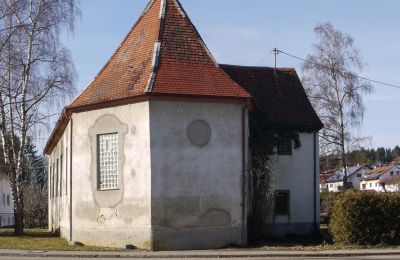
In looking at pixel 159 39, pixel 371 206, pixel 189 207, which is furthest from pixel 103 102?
pixel 371 206

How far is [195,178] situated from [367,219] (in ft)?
23.5

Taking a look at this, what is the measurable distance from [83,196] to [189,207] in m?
5.01

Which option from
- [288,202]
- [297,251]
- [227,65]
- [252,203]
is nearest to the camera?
[297,251]

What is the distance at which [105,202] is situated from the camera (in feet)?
82.0

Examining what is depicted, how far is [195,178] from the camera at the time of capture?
24125 mm

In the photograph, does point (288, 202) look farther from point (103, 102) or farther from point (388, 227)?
point (103, 102)

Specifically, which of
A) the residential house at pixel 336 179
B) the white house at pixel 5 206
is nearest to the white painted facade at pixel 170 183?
the residential house at pixel 336 179

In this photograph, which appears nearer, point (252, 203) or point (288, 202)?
point (252, 203)

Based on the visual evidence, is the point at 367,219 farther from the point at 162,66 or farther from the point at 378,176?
the point at 378,176

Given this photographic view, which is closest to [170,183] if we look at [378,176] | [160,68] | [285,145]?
[160,68]

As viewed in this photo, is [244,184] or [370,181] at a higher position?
[244,184]

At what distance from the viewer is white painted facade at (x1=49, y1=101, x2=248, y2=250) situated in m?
23.6

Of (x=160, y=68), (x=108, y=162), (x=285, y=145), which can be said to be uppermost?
(x=160, y=68)

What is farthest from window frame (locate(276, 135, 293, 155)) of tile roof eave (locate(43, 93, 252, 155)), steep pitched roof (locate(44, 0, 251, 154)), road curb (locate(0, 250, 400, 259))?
road curb (locate(0, 250, 400, 259))
